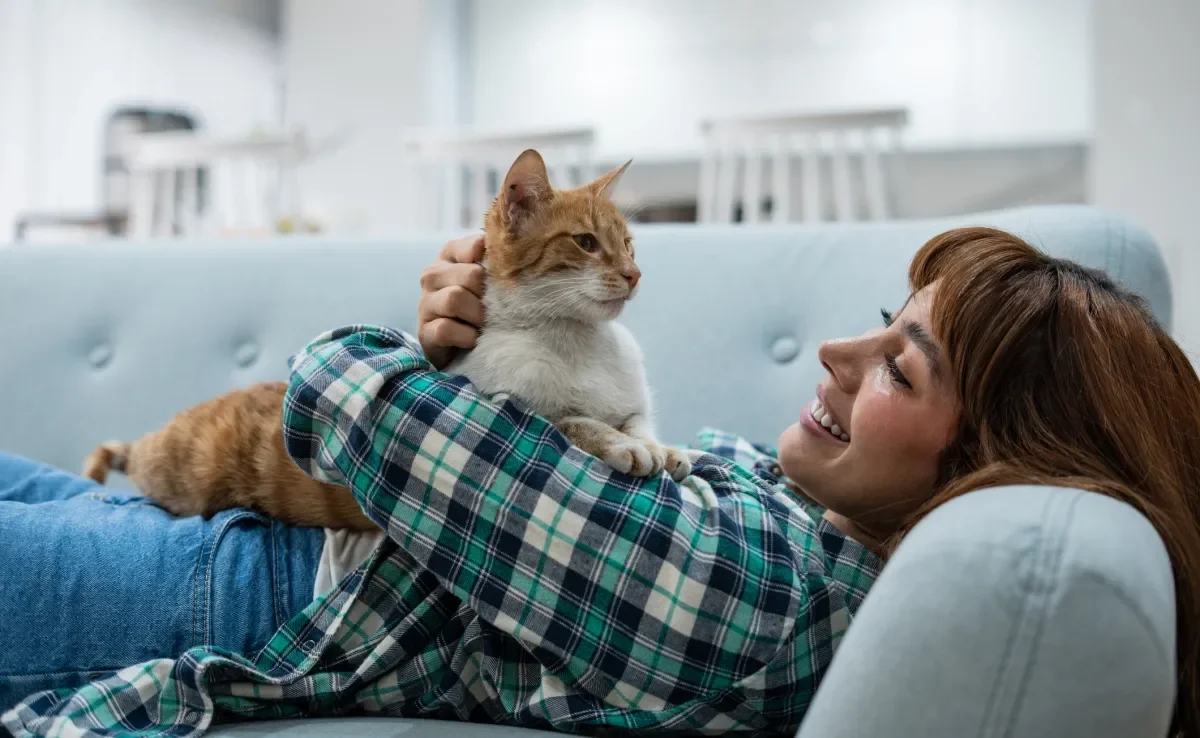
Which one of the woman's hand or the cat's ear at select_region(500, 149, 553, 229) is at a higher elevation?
the cat's ear at select_region(500, 149, 553, 229)

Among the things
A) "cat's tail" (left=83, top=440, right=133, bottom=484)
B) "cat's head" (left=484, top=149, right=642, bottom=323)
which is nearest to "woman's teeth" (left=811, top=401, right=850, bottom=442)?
"cat's head" (left=484, top=149, right=642, bottom=323)

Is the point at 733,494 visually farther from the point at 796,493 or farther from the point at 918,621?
the point at 918,621

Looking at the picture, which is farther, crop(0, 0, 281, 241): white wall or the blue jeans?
crop(0, 0, 281, 241): white wall

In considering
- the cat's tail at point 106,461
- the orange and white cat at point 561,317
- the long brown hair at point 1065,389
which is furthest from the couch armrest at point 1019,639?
the cat's tail at point 106,461

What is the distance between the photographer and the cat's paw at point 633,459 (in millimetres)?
895

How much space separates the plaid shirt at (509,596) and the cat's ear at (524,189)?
221mm

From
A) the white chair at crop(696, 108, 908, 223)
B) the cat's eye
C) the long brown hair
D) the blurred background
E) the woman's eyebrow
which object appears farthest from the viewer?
the blurred background

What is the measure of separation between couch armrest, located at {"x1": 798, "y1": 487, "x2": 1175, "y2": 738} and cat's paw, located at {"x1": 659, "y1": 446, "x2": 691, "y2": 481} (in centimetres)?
38

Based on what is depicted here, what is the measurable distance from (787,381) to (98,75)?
5.58m

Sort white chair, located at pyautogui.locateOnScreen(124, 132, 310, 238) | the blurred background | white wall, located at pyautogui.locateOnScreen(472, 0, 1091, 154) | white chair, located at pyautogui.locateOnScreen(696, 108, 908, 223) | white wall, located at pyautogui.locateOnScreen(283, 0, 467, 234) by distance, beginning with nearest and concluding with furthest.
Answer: white chair, located at pyautogui.locateOnScreen(696, 108, 908, 223) → white chair, located at pyautogui.locateOnScreen(124, 132, 310, 238) → the blurred background → white wall, located at pyautogui.locateOnScreen(472, 0, 1091, 154) → white wall, located at pyautogui.locateOnScreen(283, 0, 467, 234)

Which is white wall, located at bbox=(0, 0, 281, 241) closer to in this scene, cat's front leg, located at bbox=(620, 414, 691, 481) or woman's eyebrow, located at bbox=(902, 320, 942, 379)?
cat's front leg, located at bbox=(620, 414, 691, 481)

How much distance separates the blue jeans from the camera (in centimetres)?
94

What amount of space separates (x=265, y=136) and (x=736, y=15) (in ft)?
9.98

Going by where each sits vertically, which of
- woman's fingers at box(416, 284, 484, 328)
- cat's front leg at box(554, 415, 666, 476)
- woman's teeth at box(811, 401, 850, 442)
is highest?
woman's fingers at box(416, 284, 484, 328)
